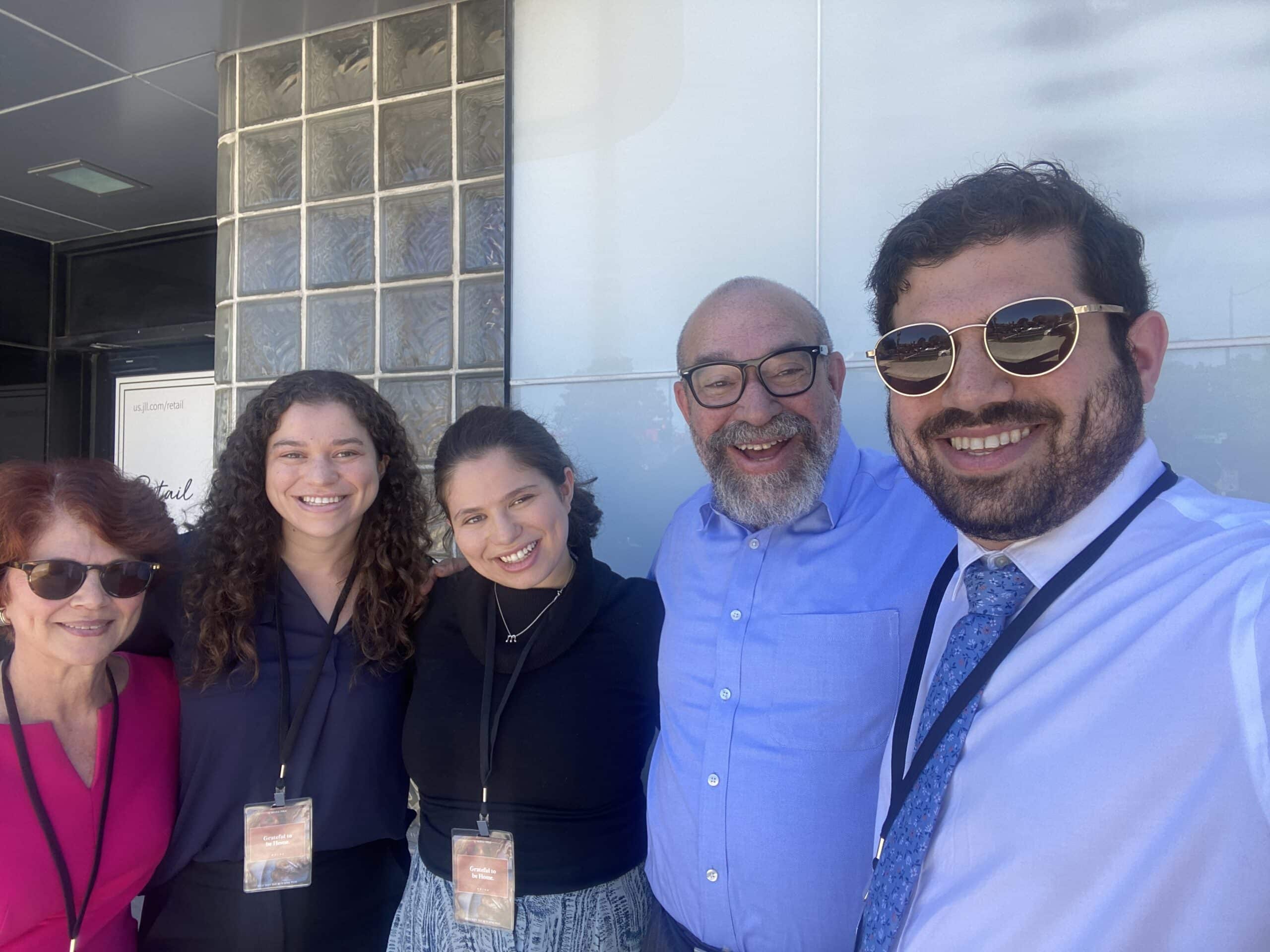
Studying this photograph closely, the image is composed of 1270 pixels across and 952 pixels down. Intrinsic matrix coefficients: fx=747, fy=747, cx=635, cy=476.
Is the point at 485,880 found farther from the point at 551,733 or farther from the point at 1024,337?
Result: the point at 1024,337

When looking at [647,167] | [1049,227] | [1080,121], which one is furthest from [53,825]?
[1080,121]

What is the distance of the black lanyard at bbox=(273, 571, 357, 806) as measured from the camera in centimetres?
187

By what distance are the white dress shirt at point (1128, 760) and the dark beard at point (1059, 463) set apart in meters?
0.02

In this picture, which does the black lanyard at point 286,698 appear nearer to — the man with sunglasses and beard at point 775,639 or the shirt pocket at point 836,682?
the man with sunglasses and beard at point 775,639

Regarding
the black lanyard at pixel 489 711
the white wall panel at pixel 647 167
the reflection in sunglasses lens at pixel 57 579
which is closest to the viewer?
the reflection in sunglasses lens at pixel 57 579

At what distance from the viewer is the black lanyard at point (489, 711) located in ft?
5.79

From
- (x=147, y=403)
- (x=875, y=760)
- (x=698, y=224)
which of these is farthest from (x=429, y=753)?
(x=147, y=403)

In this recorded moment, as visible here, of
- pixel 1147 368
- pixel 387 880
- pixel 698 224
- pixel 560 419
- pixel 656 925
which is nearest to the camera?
pixel 1147 368

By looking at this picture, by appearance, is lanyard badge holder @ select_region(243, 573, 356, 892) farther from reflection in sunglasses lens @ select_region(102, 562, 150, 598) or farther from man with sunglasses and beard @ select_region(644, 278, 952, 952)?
man with sunglasses and beard @ select_region(644, 278, 952, 952)

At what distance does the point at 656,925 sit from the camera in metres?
1.67

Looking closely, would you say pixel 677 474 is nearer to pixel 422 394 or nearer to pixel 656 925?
pixel 422 394

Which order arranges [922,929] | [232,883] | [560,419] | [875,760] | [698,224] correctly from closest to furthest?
[922,929]
[875,760]
[232,883]
[698,224]
[560,419]

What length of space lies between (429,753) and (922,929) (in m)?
1.24

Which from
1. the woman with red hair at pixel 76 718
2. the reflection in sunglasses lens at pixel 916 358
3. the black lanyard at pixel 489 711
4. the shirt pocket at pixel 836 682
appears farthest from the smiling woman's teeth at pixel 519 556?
the reflection in sunglasses lens at pixel 916 358
